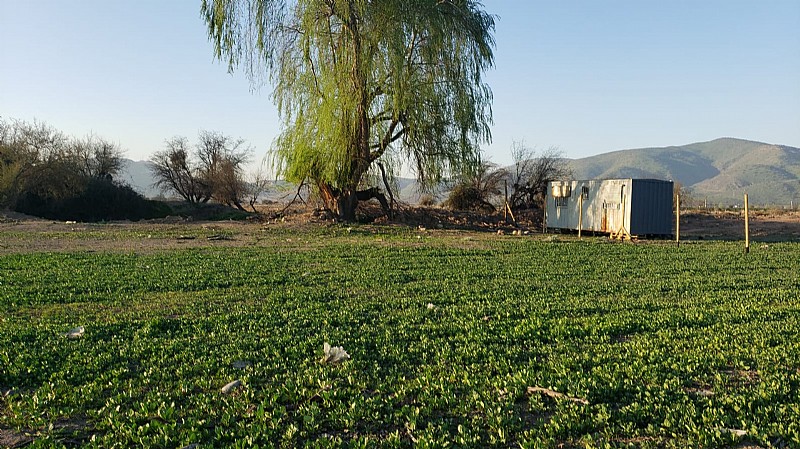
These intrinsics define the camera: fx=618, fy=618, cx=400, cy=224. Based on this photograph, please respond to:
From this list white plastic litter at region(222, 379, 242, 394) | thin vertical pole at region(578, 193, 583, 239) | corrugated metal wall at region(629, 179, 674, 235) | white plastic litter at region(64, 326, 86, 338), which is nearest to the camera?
white plastic litter at region(222, 379, 242, 394)

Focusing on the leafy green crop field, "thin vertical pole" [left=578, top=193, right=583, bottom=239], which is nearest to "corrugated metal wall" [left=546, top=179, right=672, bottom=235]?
"thin vertical pole" [left=578, top=193, right=583, bottom=239]

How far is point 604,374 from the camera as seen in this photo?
5734 mm

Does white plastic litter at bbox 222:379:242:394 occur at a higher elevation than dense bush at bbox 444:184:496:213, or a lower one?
lower

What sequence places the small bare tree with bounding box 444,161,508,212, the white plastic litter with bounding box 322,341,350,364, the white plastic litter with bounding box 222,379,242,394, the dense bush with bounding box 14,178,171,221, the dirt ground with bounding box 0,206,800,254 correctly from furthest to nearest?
the small bare tree with bounding box 444,161,508,212, the dense bush with bounding box 14,178,171,221, the dirt ground with bounding box 0,206,800,254, the white plastic litter with bounding box 322,341,350,364, the white plastic litter with bounding box 222,379,242,394

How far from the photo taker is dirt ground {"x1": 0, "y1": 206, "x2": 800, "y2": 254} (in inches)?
880

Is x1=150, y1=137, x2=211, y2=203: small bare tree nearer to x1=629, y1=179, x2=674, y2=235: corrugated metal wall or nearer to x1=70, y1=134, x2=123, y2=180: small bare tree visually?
x1=70, y1=134, x2=123, y2=180: small bare tree

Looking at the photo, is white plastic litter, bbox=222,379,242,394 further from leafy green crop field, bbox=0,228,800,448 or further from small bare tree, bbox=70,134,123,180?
small bare tree, bbox=70,134,123,180

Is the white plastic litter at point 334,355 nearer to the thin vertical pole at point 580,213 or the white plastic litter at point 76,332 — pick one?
the white plastic litter at point 76,332

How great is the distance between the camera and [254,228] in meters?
30.1

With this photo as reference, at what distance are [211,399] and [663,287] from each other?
940 cm

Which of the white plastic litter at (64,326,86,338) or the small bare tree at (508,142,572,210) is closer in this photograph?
the white plastic litter at (64,326,86,338)

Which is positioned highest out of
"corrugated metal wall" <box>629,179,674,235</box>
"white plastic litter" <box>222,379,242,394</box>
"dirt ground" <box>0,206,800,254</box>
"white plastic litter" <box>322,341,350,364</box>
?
"corrugated metal wall" <box>629,179,674,235</box>

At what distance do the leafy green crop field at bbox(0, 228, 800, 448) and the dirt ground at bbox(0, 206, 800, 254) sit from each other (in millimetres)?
9582

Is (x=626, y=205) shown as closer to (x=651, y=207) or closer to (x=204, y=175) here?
(x=651, y=207)
